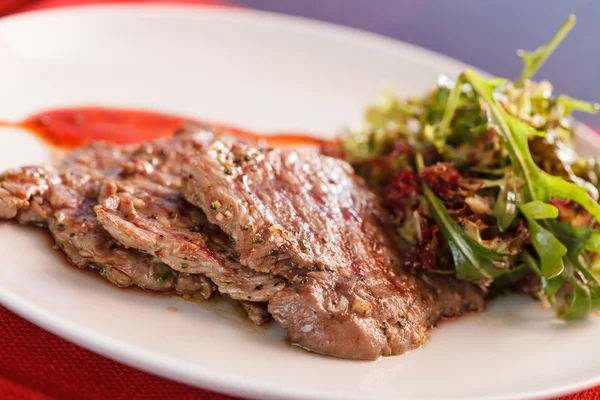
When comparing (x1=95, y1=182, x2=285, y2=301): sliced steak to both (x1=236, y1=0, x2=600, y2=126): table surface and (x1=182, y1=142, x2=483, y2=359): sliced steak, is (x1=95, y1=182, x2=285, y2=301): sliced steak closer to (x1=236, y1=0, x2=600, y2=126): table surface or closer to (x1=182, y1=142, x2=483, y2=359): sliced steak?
(x1=182, y1=142, x2=483, y2=359): sliced steak

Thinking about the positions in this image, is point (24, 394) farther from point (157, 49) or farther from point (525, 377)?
point (157, 49)

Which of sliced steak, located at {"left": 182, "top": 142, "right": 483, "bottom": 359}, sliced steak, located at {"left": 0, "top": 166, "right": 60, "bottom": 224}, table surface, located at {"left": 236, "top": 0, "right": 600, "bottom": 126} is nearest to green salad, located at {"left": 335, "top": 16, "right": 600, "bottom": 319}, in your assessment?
sliced steak, located at {"left": 182, "top": 142, "right": 483, "bottom": 359}

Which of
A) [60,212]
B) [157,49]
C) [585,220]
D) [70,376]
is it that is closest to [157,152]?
[60,212]

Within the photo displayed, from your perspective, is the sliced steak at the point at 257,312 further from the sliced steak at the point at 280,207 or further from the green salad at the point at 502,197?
the green salad at the point at 502,197

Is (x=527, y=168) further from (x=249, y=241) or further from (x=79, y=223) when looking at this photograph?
(x=79, y=223)

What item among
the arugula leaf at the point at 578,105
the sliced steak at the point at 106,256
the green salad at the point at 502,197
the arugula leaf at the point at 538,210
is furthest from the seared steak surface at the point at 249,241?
the arugula leaf at the point at 578,105

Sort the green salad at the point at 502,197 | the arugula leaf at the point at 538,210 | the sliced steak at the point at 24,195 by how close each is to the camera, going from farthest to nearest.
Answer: the green salad at the point at 502,197 < the arugula leaf at the point at 538,210 < the sliced steak at the point at 24,195

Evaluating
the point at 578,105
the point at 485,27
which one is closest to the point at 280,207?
the point at 578,105
